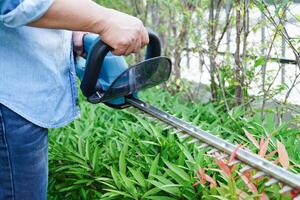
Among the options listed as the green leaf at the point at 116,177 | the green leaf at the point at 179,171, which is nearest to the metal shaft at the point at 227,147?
the green leaf at the point at 179,171

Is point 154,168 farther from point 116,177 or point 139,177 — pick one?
point 116,177

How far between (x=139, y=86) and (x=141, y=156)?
3.25 feet

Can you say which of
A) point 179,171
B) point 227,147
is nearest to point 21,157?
point 227,147

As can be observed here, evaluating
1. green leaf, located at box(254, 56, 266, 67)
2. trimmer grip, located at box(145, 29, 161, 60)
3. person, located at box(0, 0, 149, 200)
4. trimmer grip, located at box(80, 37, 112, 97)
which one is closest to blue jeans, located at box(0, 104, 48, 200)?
person, located at box(0, 0, 149, 200)

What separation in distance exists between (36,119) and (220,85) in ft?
7.57

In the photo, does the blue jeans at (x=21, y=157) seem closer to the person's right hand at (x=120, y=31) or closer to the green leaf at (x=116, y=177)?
the person's right hand at (x=120, y=31)

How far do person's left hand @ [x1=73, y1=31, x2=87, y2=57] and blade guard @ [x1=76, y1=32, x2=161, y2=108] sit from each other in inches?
0.9

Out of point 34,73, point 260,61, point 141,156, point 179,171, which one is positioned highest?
point 34,73

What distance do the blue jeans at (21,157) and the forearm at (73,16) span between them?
12.8 inches

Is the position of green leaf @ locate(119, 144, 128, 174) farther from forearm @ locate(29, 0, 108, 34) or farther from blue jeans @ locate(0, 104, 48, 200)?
forearm @ locate(29, 0, 108, 34)

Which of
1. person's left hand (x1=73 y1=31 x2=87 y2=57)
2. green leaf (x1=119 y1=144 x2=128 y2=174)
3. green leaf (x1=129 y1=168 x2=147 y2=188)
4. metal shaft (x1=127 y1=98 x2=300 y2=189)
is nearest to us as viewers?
metal shaft (x1=127 y1=98 x2=300 y2=189)

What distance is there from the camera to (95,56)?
164 cm

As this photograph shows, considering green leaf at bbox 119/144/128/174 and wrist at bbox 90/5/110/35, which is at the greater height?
wrist at bbox 90/5/110/35

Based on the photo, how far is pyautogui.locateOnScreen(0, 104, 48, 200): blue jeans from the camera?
1.63 metres
